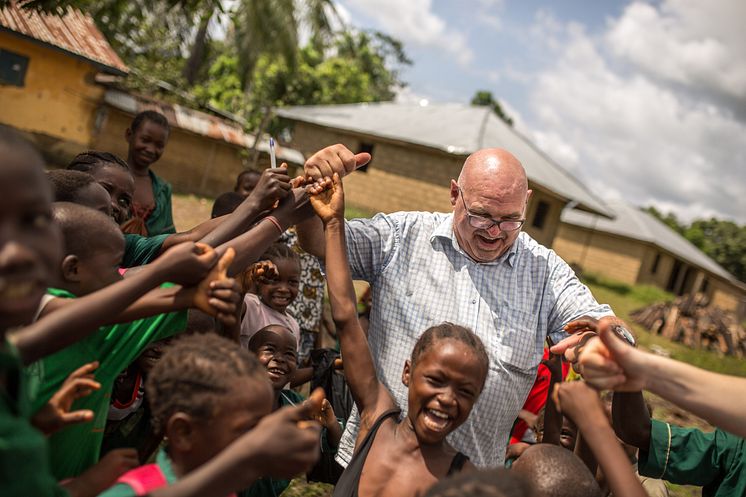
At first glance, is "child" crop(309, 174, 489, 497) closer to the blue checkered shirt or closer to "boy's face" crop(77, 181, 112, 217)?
the blue checkered shirt

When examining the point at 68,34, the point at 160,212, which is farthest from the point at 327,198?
the point at 68,34

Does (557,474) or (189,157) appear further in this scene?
(189,157)

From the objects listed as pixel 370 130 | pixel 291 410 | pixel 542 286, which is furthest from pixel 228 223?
pixel 370 130

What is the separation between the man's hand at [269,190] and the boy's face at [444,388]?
0.88m

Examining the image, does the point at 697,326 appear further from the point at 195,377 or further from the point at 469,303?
the point at 195,377

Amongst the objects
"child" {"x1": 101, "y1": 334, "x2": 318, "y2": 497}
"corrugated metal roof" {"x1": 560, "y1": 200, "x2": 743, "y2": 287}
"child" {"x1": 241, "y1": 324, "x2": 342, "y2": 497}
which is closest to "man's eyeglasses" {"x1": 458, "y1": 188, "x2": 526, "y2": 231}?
"child" {"x1": 241, "y1": 324, "x2": 342, "y2": 497}

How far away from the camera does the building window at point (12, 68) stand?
1346 centimetres

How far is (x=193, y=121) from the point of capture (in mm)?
17203

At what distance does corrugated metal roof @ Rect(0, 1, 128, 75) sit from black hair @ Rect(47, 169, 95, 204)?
12287mm

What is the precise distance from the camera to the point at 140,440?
9.21 feet

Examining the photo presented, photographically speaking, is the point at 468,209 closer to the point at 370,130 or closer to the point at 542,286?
the point at 542,286

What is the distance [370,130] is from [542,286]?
19.0 m

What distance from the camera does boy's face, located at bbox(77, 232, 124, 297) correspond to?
6.35ft

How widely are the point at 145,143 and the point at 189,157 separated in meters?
13.3
